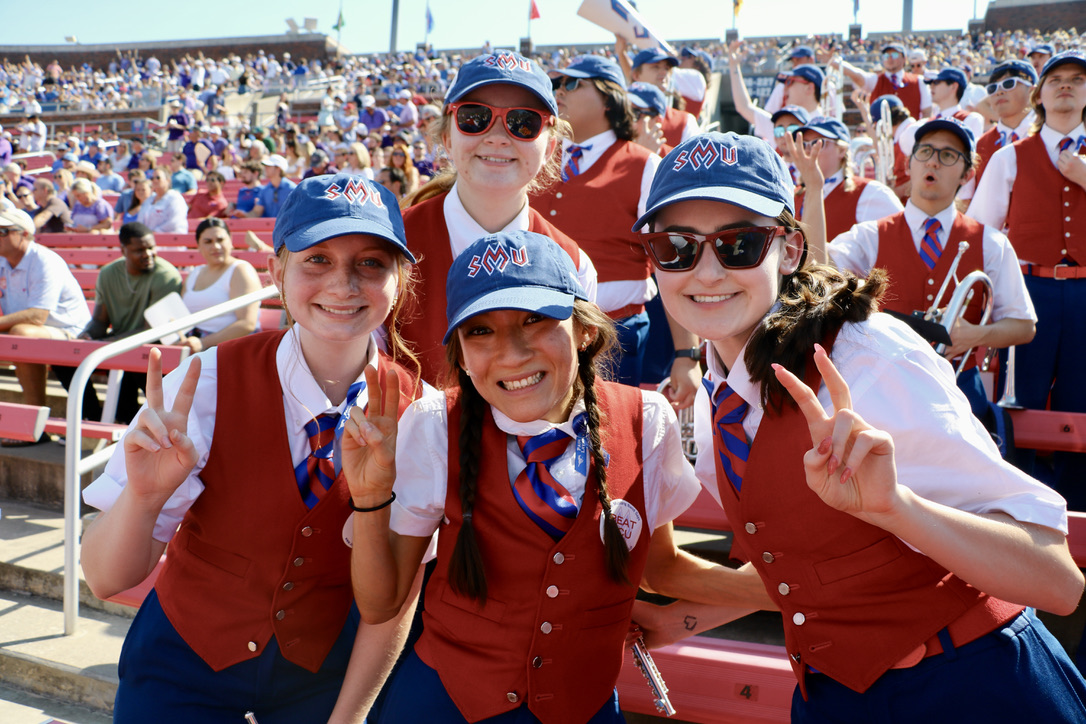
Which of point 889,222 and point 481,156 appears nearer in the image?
point 481,156

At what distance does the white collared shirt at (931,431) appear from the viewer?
1.38 m

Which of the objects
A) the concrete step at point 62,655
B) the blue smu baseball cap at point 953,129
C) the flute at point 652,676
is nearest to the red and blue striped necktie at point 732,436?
the flute at point 652,676

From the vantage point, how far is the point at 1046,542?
1370 millimetres

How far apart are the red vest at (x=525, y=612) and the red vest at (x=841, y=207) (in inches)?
133

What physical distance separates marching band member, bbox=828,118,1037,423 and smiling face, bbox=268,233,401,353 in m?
2.29

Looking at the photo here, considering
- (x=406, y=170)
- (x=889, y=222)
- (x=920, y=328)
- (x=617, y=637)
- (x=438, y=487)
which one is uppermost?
(x=406, y=170)

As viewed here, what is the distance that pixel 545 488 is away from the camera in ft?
5.55

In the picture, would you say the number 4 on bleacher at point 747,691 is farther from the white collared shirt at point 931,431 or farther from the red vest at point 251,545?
the red vest at point 251,545

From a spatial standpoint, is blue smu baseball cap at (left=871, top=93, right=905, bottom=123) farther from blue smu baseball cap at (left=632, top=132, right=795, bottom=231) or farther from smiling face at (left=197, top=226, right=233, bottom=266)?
blue smu baseball cap at (left=632, top=132, right=795, bottom=231)

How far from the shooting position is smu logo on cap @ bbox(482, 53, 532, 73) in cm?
235

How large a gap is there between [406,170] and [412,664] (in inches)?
280

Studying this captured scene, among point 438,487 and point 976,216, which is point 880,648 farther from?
point 976,216

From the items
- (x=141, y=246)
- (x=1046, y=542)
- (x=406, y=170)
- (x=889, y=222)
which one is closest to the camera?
(x=1046, y=542)

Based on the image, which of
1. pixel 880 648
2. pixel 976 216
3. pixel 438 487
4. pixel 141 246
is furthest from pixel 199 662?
pixel 141 246
